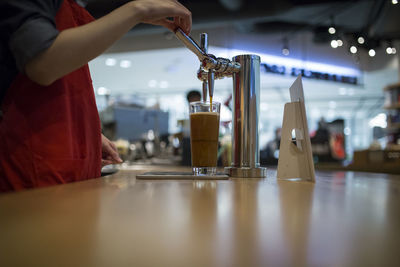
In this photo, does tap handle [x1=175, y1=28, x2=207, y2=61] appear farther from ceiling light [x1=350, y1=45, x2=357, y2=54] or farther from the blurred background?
ceiling light [x1=350, y1=45, x2=357, y2=54]

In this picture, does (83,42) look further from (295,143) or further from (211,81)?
(295,143)

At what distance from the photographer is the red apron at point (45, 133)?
2.11 ft

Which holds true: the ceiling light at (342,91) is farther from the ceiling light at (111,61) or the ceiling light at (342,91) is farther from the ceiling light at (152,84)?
the ceiling light at (111,61)

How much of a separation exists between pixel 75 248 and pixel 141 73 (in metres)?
9.10

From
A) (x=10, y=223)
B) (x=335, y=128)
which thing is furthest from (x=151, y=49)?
(x=10, y=223)

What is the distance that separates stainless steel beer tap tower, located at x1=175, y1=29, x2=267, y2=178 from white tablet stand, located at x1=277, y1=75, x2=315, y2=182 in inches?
2.9

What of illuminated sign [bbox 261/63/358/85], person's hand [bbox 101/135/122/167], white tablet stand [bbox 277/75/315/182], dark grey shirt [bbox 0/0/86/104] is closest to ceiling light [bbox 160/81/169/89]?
illuminated sign [bbox 261/63/358/85]

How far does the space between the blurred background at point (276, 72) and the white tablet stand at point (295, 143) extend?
51.4 inches

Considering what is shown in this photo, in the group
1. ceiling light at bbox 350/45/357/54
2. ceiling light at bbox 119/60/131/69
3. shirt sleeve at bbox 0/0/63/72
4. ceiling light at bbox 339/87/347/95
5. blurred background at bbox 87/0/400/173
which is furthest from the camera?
ceiling light at bbox 339/87/347/95

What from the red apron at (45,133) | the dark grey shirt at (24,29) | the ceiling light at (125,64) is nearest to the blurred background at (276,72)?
the ceiling light at (125,64)

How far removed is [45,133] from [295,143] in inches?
23.4

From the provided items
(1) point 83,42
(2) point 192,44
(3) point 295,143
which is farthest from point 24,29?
(3) point 295,143

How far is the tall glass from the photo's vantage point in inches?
31.7

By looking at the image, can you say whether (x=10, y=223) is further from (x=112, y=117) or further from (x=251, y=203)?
(x=112, y=117)
